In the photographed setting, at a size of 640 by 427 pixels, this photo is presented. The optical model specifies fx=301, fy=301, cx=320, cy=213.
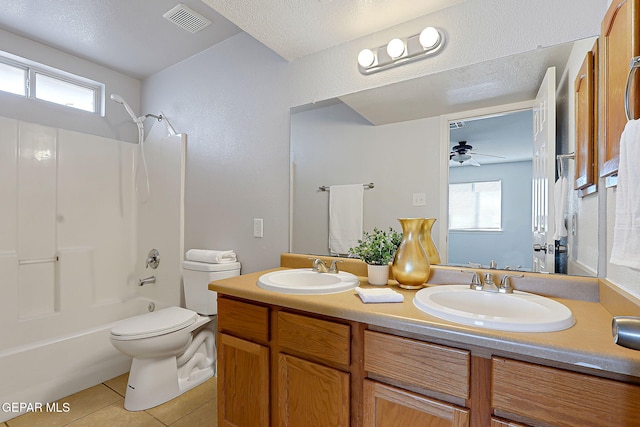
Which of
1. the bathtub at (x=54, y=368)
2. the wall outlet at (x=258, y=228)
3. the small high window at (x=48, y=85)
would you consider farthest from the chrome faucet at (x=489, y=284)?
the small high window at (x=48, y=85)

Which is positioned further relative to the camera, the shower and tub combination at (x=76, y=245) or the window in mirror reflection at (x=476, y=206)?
the shower and tub combination at (x=76, y=245)

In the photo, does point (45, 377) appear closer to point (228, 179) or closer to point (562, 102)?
point (228, 179)

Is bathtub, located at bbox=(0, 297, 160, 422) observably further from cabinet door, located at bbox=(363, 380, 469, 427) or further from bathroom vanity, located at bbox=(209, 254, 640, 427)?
cabinet door, located at bbox=(363, 380, 469, 427)

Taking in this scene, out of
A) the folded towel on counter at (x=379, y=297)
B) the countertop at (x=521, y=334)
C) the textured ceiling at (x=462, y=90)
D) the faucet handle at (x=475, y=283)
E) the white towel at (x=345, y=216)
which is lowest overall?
the countertop at (x=521, y=334)

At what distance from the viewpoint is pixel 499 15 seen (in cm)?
128

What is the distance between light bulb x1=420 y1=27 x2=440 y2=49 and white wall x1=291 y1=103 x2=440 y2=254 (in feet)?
1.12

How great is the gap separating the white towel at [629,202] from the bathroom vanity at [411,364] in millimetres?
184

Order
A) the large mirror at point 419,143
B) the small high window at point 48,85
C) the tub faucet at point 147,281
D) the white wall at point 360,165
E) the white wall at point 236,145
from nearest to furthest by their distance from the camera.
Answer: the large mirror at point 419,143
the white wall at point 360,165
the white wall at point 236,145
the small high window at point 48,85
the tub faucet at point 147,281

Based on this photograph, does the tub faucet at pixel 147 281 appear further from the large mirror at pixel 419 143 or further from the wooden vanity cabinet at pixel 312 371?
the wooden vanity cabinet at pixel 312 371

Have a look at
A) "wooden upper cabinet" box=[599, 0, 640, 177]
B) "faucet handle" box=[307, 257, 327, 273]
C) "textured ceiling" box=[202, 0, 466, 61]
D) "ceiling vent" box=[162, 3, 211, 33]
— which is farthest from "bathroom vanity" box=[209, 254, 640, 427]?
"ceiling vent" box=[162, 3, 211, 33]

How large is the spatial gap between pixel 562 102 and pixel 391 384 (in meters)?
1.26

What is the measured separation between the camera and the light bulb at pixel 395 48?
1.47 m

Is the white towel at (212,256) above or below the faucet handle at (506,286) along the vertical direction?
below

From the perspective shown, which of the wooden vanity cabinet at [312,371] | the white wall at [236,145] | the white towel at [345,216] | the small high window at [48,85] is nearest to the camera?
the wooden vanity cabinet at [312,371]
